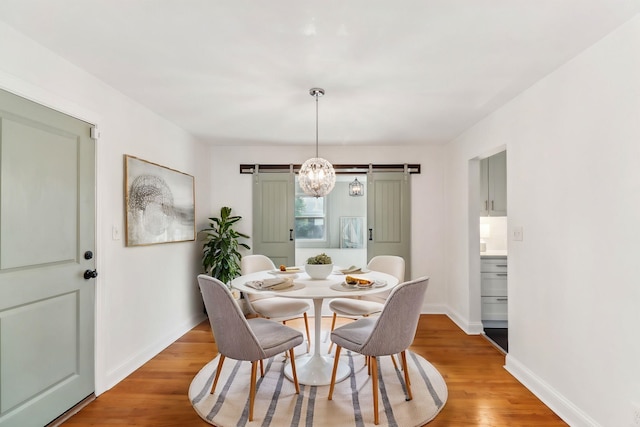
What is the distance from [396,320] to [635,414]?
124cm

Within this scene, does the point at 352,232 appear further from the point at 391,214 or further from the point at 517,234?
the point at 517,234

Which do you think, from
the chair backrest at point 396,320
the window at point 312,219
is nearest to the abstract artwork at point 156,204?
the chair backrest at point 396,320

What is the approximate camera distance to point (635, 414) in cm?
170

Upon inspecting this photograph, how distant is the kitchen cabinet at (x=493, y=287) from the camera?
155 inches

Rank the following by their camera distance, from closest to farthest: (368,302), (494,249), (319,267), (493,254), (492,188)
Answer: (319,267)
(368,302)
(493,254)
(492,188)
(494,249)

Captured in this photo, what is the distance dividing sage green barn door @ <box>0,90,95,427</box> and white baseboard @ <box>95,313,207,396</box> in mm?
183

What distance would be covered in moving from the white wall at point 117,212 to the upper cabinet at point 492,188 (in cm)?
361

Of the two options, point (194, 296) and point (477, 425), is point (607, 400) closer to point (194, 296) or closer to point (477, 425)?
point (477, 425)

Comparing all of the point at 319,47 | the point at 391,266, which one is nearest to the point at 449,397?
the point at 391,266

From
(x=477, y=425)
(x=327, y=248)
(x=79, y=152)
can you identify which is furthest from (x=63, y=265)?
(x=327, y=248)

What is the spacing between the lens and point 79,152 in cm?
229

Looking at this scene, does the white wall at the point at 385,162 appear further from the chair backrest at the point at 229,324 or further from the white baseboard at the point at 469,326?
the chair backrest at the point at 229,324

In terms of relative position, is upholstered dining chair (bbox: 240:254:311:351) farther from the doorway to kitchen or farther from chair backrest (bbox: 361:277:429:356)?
the doorway to kitchen

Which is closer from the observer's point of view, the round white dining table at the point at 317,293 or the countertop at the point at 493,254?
the round white dining table at the point at 317,293
